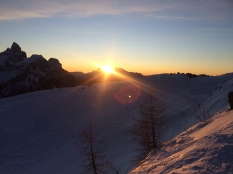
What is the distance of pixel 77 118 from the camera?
1444 inches

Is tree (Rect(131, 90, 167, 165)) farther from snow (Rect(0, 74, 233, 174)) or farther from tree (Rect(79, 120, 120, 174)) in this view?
tree (Rect(79, 120, 120, 174))

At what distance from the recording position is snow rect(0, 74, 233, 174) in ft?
81.1

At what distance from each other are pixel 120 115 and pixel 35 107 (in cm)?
1872

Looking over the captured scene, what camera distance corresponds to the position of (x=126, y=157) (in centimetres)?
2325

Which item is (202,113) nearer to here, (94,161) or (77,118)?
(94,161)

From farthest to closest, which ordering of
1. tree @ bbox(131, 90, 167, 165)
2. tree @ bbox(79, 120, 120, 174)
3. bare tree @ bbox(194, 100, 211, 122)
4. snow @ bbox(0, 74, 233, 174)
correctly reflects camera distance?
snow @ bbox(0, 74, 233, 174) → bare tree @ bbox(194, 100, 211, 122) → tree @ bbox(79, 120, 120, 174) → tree @ bbox(131, 90, 167, 165)

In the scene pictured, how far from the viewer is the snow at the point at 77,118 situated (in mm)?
24734

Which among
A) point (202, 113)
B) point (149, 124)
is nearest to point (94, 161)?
point (149, 124)

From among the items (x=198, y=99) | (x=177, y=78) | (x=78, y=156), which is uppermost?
(x=177, y=78)

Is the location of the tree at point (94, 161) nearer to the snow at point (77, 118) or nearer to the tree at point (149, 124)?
the snow at point (77, 118)

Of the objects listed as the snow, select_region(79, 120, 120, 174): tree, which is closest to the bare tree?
the snow

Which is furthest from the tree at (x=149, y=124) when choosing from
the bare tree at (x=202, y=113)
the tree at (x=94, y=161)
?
the bare tree at (x=202, y=113)

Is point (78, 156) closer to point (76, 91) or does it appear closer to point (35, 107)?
point (35, 107)

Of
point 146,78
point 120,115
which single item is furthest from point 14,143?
point 146,78
